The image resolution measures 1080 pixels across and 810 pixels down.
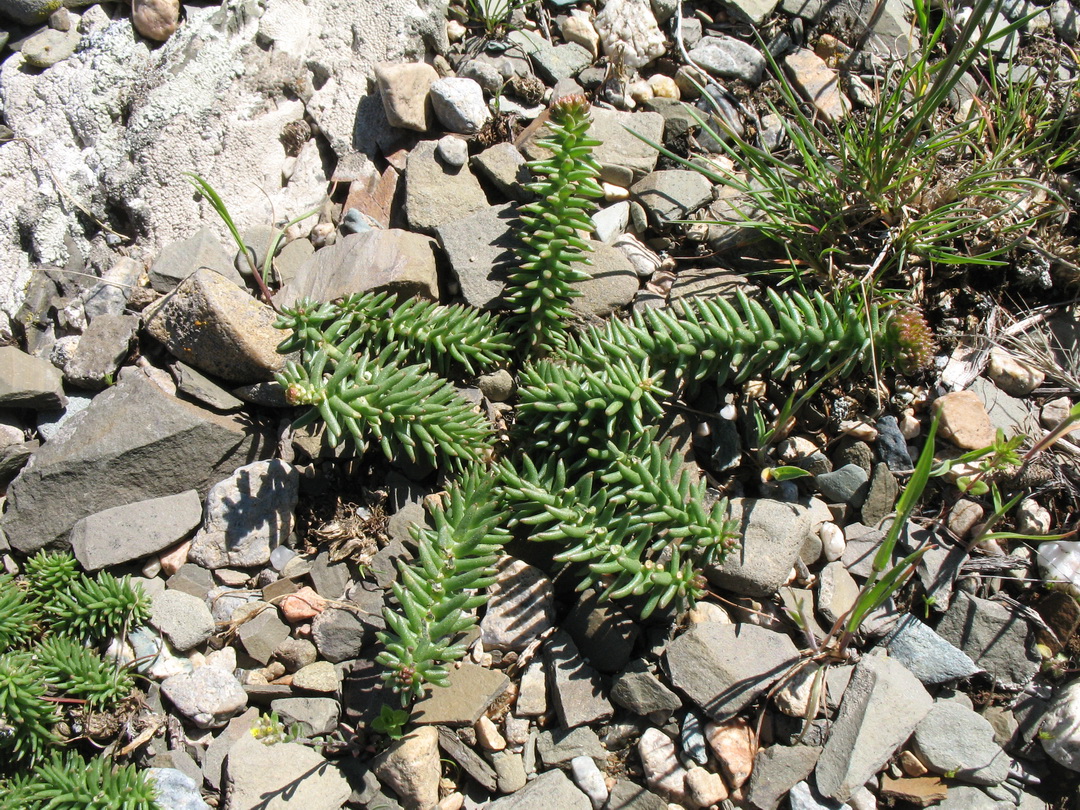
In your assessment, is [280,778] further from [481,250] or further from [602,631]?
[481,250]

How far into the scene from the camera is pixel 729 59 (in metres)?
4.13

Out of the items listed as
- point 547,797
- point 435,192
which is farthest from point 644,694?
point 435,192

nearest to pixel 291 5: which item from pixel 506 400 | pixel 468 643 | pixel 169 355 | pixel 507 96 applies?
pixel 507 96

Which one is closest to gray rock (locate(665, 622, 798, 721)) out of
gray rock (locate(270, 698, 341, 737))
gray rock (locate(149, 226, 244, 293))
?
gray rock (locate(270, 698, 341, 737))

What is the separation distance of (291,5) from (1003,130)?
3.56m

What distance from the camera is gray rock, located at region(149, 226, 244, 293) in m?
3.53

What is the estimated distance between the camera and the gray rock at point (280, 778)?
2.67 meters

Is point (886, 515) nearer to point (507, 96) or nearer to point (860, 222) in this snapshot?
point (860, 222)

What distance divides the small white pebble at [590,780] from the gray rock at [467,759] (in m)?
0.29

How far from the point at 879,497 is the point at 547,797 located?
5.86 ft

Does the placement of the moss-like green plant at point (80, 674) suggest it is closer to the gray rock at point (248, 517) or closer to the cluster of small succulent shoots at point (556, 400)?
the gray rock at point (248, 517)

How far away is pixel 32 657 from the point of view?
279 cm

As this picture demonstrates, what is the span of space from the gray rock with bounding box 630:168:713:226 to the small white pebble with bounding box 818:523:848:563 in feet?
5.37

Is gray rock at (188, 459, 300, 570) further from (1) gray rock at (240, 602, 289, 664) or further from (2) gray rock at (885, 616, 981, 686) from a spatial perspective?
(2) gray rock at (885, 616, 981, 686)
